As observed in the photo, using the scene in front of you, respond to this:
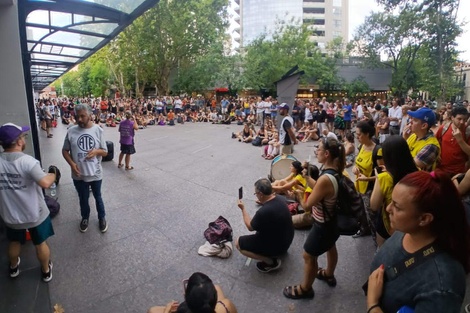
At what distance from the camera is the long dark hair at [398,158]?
2613mm

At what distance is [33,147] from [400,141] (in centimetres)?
559

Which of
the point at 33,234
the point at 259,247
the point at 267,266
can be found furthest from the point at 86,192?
the point at 267,266

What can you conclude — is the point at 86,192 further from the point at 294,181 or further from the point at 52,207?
the point at 294,181

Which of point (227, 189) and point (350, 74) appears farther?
point (350, 74)

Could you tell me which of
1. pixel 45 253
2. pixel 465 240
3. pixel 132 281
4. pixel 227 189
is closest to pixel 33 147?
pixel 45 253

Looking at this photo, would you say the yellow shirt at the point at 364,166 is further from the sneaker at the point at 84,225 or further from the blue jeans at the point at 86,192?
the sneaker at the point at 84,225

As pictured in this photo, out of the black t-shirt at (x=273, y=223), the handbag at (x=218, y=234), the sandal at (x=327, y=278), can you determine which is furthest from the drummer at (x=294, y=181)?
the sandal at (x=327, y=278)

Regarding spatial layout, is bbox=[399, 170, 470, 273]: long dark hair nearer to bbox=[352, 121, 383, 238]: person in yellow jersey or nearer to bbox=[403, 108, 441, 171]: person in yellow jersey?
bbox=[403, 108, 441, 171]: person in yellow jersey

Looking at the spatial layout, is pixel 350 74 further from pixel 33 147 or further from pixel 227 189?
pixel 33 147

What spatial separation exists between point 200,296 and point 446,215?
1469 millimetres

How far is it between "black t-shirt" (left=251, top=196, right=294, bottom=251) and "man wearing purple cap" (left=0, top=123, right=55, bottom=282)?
233 cm

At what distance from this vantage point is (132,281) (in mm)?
3709

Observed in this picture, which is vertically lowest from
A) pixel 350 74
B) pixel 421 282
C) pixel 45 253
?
pixel 45 253

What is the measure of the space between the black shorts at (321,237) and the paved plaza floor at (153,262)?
2.27 ft
